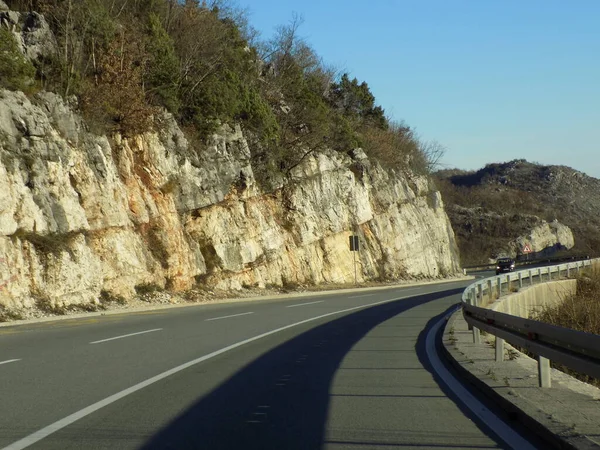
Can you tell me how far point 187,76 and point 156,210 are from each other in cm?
938

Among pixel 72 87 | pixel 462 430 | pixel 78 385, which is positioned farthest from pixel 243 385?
pixel 72 87

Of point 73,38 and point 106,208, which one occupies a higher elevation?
point 73,38

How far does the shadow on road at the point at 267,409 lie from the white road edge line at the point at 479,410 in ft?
5.12

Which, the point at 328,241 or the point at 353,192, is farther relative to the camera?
the point at 353,192

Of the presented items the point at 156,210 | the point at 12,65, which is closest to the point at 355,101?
the point at 156,210

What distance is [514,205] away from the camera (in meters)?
159

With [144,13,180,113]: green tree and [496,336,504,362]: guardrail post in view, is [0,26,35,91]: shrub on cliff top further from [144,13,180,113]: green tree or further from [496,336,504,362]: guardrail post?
Answer: [496,336,504,362]: guardrail post

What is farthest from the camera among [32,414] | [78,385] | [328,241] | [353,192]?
[353,192]

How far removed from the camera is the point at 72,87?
30.6 metres

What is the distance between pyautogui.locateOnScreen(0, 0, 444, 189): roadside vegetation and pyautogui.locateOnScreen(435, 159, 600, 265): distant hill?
7262 centimetres

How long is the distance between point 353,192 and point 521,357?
42043 mm

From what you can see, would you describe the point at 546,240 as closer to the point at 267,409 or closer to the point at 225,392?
the point at 225,392

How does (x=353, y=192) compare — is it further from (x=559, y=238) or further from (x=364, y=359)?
(x=559, y=238)

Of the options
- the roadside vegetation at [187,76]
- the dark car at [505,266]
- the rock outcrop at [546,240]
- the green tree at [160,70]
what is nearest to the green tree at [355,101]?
the roadside vegetation at [187,76]
